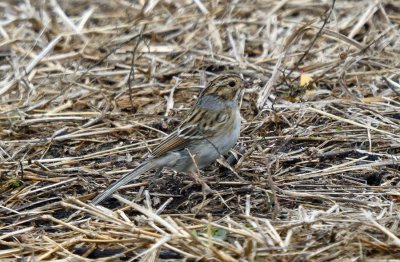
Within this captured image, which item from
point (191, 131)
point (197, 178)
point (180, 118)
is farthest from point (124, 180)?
point (180, 118)

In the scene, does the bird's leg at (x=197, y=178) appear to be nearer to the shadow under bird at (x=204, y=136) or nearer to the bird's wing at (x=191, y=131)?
the shadow under bird at (x=204, y=136)

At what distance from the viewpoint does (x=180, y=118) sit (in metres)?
7.79

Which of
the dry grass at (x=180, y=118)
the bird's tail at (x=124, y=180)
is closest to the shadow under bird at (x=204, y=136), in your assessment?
the bird's tail at (x=124, y=180)

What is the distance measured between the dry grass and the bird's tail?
0.09 metres

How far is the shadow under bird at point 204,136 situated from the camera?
655 cm

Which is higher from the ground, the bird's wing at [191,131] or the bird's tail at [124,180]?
the bird's wing at [191,131]

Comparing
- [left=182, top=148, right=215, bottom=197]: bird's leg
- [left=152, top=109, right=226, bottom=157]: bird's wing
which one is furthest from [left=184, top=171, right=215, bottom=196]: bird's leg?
[left=152, top=109, right=226, bottom=157]: bird's wing

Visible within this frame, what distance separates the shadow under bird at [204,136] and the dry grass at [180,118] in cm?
17

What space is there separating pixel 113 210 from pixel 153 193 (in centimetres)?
42

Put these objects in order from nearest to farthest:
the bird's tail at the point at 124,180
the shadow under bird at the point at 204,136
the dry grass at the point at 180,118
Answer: the dry grass at the point at 180,118, the bird's tail at the point at 124,180, the shadow under bird at the point at 204,136

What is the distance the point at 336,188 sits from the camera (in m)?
6.21

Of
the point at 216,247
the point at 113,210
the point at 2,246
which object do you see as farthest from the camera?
the point at 113,210

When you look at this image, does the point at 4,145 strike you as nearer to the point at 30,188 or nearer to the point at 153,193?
the point at 30,188

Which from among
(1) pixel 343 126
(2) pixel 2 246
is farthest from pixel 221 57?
(2) pixel 2 246
